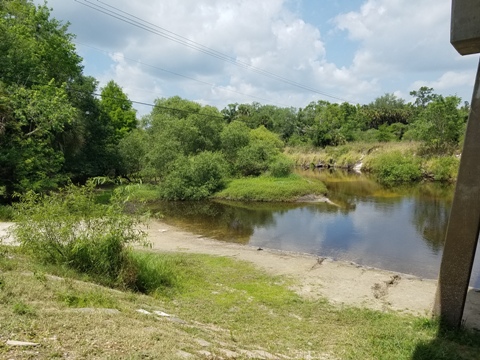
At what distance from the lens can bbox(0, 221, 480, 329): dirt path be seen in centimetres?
770

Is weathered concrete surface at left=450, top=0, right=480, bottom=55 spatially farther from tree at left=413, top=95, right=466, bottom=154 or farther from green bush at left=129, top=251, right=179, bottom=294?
tree at left=413, top=95, right=466, bottom=154

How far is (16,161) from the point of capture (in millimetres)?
15562

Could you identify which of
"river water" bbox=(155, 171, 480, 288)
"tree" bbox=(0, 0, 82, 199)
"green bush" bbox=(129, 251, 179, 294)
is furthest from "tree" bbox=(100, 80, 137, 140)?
"green bush" bbox=(129, 251, 179, 294)

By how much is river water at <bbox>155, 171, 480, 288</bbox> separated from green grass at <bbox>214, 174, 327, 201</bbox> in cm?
107

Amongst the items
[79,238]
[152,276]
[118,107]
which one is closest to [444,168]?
[152,276]

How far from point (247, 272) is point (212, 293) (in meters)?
2.25

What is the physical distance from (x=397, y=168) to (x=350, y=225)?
64.6 ft

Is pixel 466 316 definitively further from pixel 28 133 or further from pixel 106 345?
pixel 28 133

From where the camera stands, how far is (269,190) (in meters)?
25.7

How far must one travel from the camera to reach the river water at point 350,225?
1319cm

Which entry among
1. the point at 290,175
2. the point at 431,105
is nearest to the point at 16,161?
the point at 290,175

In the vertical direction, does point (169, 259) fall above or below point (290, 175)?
below

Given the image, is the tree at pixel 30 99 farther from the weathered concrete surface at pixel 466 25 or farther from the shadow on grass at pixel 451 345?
the weathered concrete surface at pixel 466 25

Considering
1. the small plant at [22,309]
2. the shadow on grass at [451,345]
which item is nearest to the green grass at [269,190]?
the shadow on grass at [451,345]
